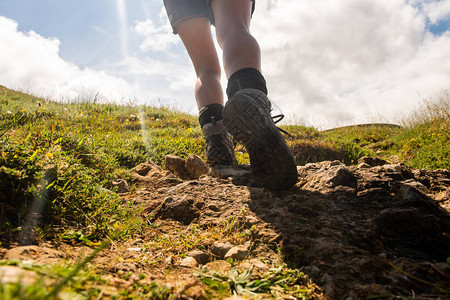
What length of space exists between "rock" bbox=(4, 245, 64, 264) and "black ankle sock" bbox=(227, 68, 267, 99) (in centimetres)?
142

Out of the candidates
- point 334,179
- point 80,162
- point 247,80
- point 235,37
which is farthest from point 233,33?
point 80,162

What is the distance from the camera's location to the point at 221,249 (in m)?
1.12

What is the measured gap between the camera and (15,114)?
415 cm

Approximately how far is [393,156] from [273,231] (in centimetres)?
485

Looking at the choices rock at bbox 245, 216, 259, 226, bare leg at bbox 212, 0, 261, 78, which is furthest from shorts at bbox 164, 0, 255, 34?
rock at bbox 245, 216, 259, 226

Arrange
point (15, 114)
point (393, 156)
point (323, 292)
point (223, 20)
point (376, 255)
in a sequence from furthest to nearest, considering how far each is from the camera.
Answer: point (393, 156)
point (15, 114)
point (223, 20)
point (376, 255)
point (323, 292)

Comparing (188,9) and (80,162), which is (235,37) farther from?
(80,162)

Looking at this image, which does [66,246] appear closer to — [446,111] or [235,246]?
[235,246]

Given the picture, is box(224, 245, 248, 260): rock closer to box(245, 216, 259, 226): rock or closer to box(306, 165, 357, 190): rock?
box(245, 216, 259, 226): rock

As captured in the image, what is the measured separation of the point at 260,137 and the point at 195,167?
1.20 meters

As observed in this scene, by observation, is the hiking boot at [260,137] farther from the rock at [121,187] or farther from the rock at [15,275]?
the rock at [15,275]

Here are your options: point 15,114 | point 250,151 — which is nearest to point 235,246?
point 250,151

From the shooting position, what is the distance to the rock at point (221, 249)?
1.11m

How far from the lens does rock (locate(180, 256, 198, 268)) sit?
1.03m
